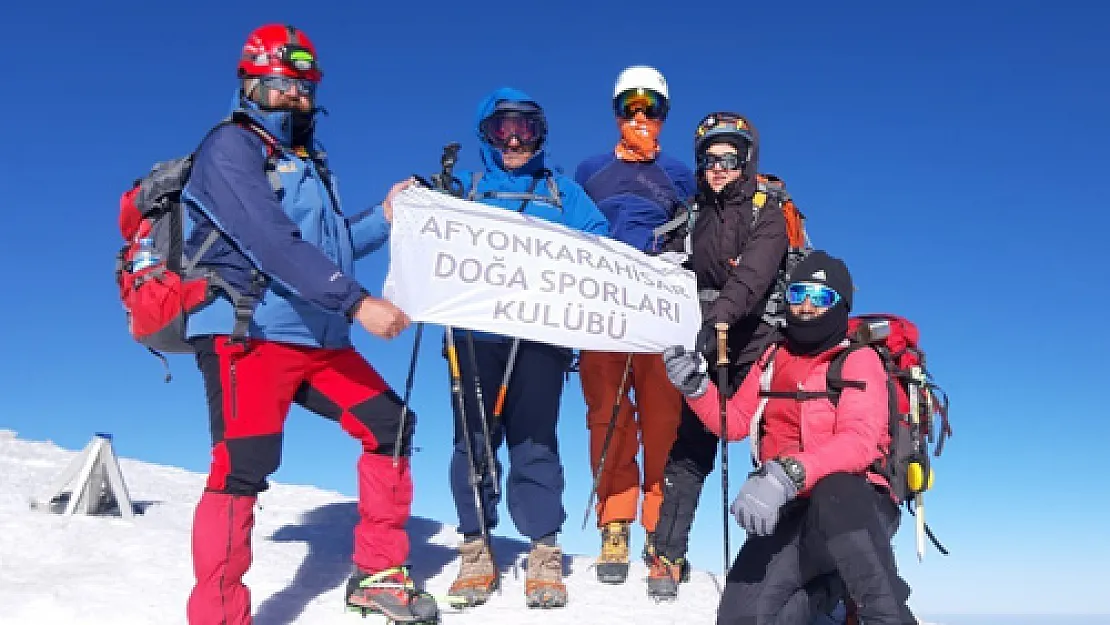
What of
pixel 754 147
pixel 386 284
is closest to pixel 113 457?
pixel 386 284

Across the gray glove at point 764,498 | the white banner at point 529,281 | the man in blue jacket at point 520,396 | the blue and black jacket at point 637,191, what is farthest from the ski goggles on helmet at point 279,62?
the gray glove at point 764,498

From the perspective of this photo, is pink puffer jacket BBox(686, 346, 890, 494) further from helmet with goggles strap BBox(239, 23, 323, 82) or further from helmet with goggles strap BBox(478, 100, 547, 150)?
helmet with goggles strap BBox(239, 23, 323, 82)

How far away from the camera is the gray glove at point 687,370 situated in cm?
550

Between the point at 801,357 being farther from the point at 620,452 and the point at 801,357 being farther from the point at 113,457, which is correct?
the point at 113,457

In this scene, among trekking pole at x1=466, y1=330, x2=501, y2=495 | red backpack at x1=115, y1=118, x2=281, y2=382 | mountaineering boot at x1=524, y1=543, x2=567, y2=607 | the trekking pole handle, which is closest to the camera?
red backpack at x1=115, y1=118, x2=281, y2=382

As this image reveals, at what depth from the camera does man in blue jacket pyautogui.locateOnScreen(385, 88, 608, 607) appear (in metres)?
6.58

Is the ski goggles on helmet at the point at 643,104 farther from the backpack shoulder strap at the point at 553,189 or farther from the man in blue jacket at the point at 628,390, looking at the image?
the backpack shoulder strap at the point at 553,189

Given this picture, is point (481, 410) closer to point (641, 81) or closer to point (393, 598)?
point (393, 598)

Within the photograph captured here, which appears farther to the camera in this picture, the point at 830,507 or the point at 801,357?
the point at 801,357

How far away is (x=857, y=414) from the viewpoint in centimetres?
502

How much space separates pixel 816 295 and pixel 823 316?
0.13 metres

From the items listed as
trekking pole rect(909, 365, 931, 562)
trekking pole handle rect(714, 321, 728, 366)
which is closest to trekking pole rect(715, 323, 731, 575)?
trekking pole handle rect(714, 321, 728, 366)

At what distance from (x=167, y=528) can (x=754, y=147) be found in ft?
20.2

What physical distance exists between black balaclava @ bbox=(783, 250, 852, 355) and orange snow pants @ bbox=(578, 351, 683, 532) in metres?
2.08
